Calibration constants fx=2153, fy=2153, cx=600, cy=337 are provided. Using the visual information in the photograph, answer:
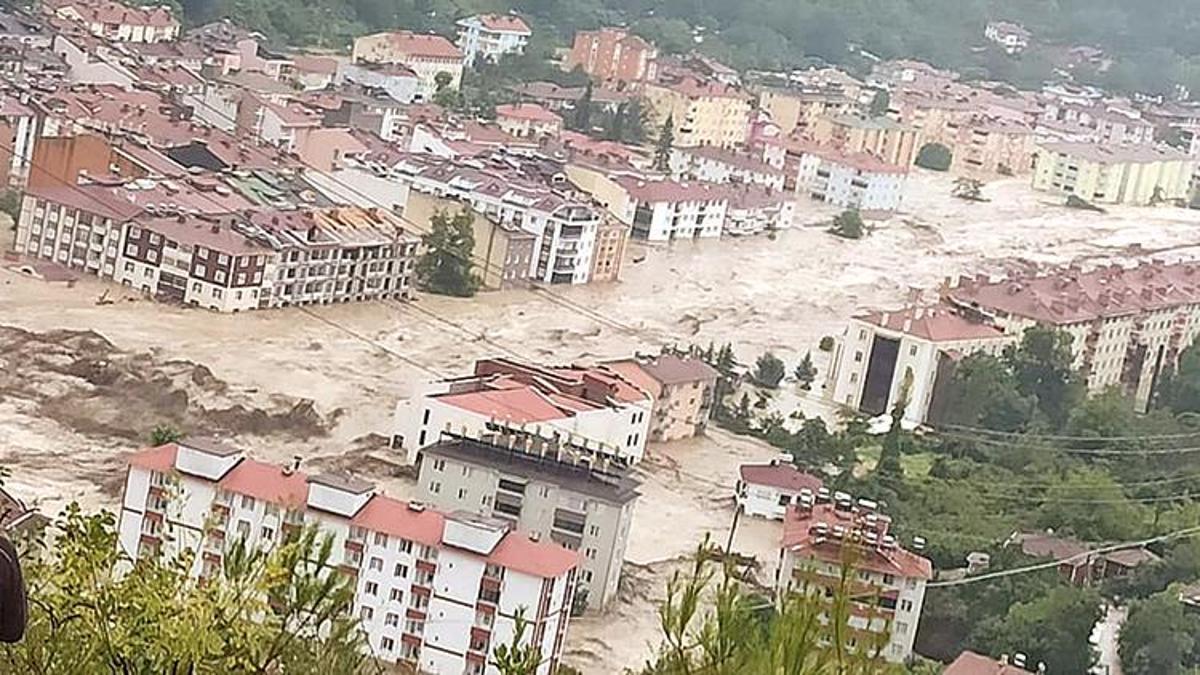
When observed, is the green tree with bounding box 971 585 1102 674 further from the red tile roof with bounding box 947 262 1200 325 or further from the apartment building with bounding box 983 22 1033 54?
the apartment building with bounding box 983 22 1033 54

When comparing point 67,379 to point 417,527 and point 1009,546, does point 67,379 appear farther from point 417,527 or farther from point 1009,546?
point 1009,546

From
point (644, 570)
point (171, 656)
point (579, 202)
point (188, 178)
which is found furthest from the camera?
point (579, 202)

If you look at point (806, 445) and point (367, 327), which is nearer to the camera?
point (806, 445)

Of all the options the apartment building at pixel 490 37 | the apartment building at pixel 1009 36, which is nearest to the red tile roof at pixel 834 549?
the apartment building at pixel 490 37

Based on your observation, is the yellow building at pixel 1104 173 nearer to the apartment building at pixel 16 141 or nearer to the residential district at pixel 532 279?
the residential district at pixel 532 279

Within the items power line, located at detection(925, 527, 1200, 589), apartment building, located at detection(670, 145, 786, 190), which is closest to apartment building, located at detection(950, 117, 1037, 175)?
apartment building, located at detection(670, 145, 786, 190)

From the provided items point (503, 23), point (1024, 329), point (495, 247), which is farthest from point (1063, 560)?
point (503, 23)

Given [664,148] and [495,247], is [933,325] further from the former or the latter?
[664,148]

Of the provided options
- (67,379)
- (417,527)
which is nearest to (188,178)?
(67,379)
